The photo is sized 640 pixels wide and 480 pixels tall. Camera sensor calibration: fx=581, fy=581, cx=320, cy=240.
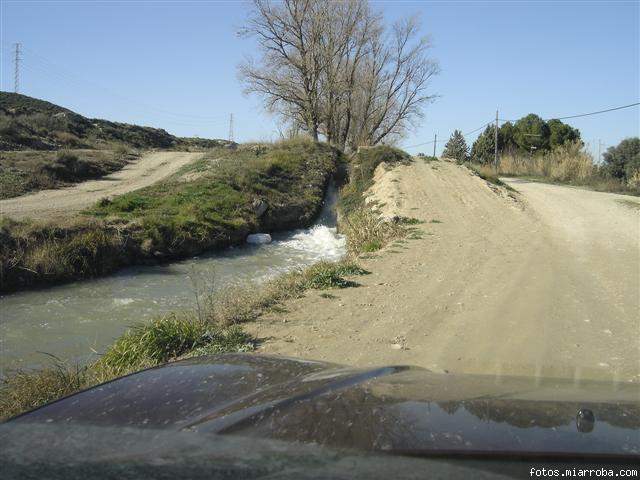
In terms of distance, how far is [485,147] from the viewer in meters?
54.7

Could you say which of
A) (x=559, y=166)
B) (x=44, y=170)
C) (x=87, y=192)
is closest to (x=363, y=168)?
(x=87, y=192)

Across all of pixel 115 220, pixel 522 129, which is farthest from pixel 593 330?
pixel 522 129

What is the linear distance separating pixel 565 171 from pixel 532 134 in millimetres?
18608

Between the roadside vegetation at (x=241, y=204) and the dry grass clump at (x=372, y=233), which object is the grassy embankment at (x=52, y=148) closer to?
the roadside vegetation at (x=241, y=204)

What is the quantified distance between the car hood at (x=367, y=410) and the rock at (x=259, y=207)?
18.6 metres

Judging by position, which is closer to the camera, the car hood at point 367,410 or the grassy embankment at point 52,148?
the car hood at point 367,410

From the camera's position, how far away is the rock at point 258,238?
20281 mm

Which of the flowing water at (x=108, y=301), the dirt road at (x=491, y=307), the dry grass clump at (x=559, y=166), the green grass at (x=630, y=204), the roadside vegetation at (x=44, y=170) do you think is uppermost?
the dry grass clump at (x=559, y=166)

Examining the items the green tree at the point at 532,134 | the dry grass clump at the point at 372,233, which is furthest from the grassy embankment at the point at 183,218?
the green tree at the point at 532,134

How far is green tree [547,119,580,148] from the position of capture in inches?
2044

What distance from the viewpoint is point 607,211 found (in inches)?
773

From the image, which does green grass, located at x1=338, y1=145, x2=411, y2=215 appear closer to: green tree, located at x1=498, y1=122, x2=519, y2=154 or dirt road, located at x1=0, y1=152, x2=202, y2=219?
dirt road, located at x1=0, y1=152, x2=202, y2=219

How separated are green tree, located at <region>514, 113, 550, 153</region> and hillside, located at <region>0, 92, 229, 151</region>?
1234 inches

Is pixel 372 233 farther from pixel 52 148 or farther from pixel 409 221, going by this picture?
pixel 52 148
